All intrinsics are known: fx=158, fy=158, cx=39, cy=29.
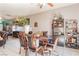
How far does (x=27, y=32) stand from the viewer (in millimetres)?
1587

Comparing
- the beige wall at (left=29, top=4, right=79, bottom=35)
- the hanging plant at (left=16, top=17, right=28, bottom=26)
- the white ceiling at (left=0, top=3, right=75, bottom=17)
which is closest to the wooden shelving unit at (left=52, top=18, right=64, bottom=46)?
the beige wall at (left=29, top=4, right=79, bottom=35)

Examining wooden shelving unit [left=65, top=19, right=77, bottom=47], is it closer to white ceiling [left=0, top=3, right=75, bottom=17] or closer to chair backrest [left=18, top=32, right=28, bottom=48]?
white ceiling [left=0, top=3, right=75, bottom=17]

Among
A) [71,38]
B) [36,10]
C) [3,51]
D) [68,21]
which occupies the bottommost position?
[3,51]

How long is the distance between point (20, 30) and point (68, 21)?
49 centimetres

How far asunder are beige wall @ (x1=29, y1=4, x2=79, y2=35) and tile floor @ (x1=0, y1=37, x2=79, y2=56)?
21 cm

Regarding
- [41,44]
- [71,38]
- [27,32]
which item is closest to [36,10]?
[27,32]

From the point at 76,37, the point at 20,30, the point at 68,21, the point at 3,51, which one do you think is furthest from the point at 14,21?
the point at 76,37

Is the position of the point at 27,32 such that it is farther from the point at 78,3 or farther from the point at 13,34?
the point at 78,3

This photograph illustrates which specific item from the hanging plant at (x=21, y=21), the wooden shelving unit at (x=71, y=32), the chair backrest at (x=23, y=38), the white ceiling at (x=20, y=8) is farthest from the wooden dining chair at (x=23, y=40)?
the wooden shelving unit at (x=71, y=32)

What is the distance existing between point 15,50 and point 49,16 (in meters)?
0.48

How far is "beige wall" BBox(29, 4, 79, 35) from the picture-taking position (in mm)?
1585

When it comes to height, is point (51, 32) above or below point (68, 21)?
below

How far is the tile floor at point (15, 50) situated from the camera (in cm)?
156

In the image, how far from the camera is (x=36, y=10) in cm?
161
